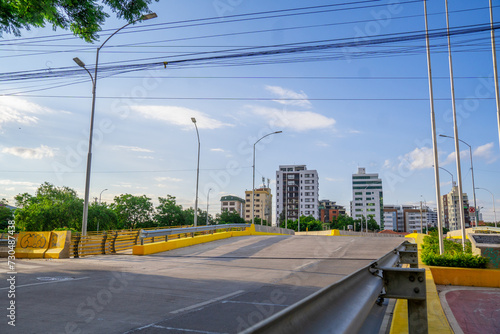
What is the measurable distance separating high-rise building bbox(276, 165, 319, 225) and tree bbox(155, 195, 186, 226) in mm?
75494

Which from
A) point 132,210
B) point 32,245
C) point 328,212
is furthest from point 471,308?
point 328,212

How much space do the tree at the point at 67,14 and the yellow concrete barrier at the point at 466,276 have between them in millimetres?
12604

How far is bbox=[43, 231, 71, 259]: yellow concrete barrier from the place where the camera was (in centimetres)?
1638

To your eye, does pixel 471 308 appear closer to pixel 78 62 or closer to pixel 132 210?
pixel 78 62

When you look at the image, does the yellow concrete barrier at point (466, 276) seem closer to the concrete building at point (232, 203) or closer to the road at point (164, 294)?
the road at point (164, 294)

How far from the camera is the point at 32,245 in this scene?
57.2ft

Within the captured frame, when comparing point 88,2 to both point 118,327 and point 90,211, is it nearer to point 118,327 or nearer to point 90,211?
point 118,327

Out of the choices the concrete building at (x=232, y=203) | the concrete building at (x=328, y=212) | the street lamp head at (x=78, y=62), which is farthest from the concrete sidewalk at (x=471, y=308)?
the concrete building at (x=232, y=203)

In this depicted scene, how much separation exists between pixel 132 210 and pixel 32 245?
205ft

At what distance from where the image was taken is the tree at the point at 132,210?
77438 mm

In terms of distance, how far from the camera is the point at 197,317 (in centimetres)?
594

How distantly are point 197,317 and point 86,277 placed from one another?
5539 millimetres

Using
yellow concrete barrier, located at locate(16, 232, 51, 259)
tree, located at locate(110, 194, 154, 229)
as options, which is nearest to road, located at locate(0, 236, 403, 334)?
yellow concrete barrier, located at locate(16, 232, 51, 259)

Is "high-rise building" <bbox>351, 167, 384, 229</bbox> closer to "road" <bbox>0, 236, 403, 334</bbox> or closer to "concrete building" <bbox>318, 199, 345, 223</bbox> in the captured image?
"concrete building" <bbox>318, 199, 345, 223</bbox>
